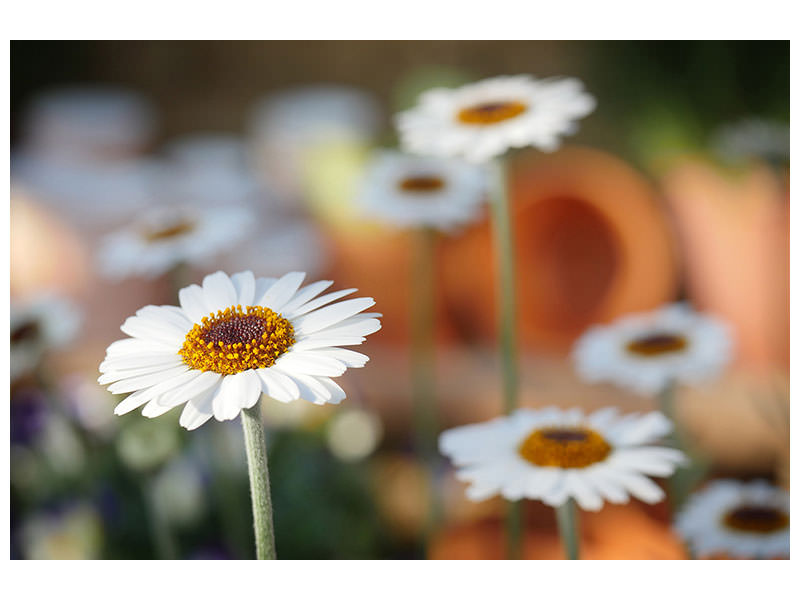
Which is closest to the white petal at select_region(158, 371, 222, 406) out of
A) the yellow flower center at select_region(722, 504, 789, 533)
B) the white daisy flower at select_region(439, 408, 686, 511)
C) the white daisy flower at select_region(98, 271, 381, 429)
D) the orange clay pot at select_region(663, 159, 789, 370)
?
the white daisy flower at select_region(98, 271, 381, 429)

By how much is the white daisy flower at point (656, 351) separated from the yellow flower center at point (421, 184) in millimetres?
177

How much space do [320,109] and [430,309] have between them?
25cm

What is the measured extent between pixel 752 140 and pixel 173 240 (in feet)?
1.83

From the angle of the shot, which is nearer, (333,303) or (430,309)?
(333,303)

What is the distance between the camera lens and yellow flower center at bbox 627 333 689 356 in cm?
66

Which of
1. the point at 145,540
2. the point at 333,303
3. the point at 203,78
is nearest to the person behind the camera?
the point at 333,303

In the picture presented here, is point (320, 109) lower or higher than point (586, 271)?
higher

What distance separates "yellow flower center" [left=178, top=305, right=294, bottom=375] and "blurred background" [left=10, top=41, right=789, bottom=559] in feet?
0.88

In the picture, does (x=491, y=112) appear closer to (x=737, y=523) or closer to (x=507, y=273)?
(x=507, y=273)

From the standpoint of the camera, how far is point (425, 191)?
70 cm

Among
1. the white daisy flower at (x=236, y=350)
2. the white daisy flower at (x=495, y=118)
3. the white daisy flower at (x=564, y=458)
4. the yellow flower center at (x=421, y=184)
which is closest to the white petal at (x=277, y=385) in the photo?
the white daisy flower at (x=236, y=350)
